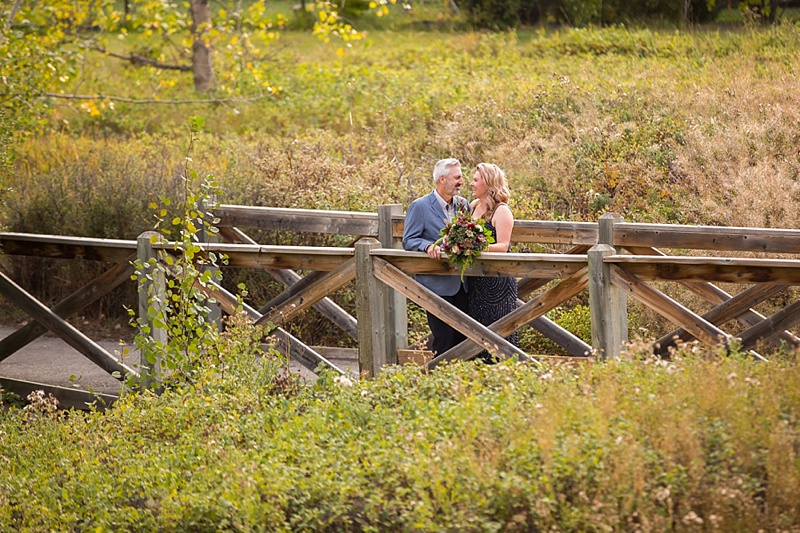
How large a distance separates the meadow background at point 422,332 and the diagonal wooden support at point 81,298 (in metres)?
0.86

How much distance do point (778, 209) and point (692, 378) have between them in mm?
6115

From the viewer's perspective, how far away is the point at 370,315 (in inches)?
266

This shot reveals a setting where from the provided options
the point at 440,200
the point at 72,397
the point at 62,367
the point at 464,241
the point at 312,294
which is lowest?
the point at 62,367

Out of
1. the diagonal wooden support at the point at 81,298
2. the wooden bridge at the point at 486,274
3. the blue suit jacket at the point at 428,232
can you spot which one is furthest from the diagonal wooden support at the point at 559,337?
the diagonal wooden support at the point at 81,298

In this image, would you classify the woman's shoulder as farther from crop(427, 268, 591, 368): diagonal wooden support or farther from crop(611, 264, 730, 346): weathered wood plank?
crop(611, 264, 730, 346): weathered wood plank

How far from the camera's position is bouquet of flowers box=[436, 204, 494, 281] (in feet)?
20.5

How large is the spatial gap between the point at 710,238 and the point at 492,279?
161 centimetres

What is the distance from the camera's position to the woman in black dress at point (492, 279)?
6.97 meters

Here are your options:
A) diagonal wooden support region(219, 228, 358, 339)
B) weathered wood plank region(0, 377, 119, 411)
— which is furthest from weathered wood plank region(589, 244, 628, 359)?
weathered wood plank region(0, 377, 119, 411)

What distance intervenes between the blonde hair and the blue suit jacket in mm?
238

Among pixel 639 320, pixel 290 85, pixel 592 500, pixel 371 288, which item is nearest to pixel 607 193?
pixel 639 320

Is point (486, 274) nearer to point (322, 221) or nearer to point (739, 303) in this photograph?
point (739, 303)

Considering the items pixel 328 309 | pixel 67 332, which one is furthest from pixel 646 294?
pixel 67 332

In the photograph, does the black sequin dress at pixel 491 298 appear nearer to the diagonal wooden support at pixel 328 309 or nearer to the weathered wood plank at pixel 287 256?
the weathered wood plank at pixel 287 256
